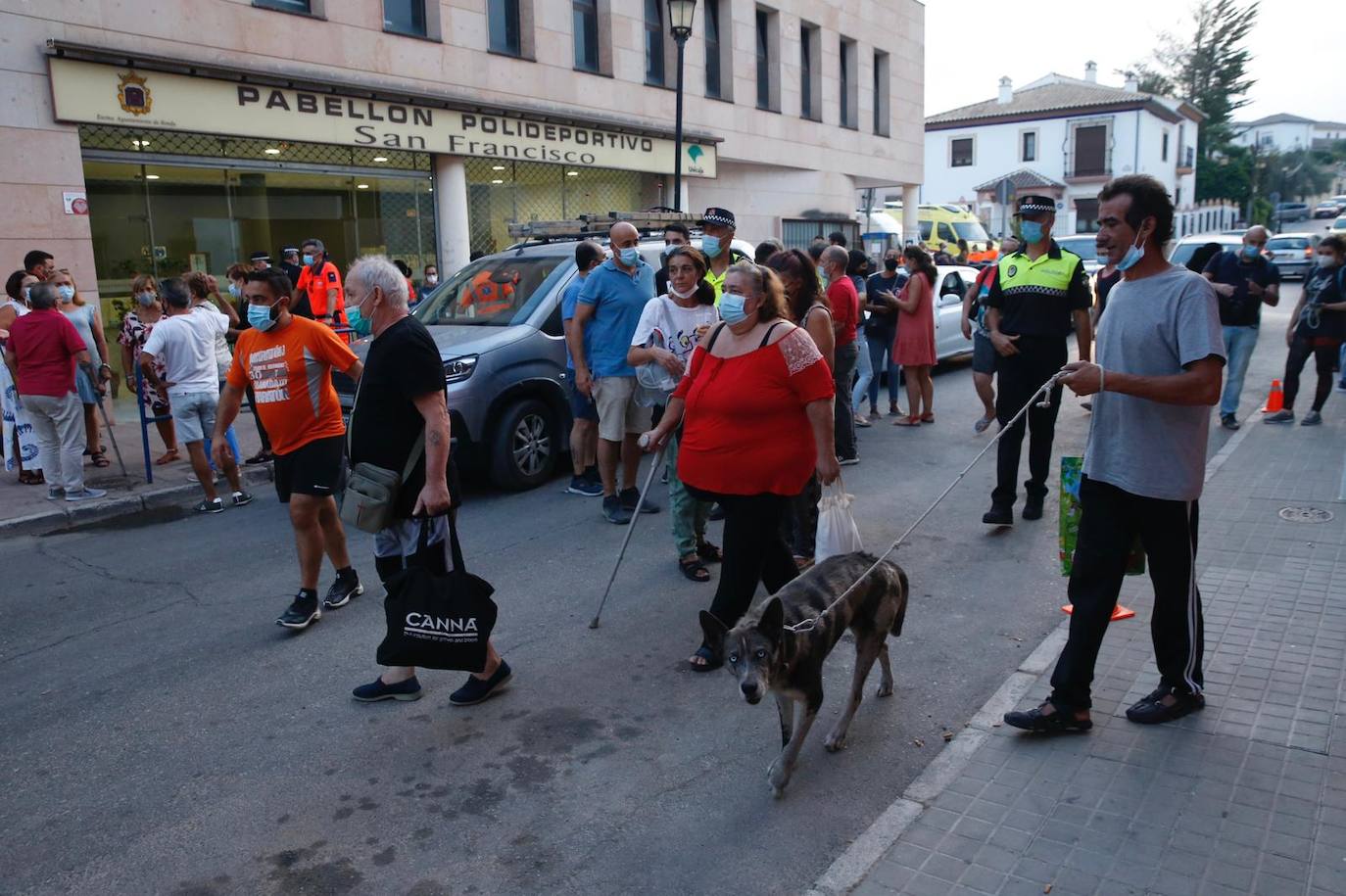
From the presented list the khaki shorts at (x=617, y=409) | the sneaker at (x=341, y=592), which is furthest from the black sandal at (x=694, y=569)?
the sneaker at (x=341, y=592)

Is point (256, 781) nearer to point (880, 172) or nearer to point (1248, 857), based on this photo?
point (1248, 857)

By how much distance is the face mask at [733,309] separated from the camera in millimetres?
4430

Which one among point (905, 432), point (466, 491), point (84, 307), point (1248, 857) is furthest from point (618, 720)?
A: point (84, 307)

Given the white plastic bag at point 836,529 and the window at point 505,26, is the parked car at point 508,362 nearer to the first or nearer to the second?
the white plastic bag at point 836,529

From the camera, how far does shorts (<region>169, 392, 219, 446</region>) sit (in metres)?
8.52

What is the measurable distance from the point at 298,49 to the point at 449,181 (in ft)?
10.4

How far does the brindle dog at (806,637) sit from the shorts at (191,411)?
6.38m

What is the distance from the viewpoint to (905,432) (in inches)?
431

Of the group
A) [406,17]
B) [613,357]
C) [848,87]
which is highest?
[848,87]

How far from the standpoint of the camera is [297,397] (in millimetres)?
5422

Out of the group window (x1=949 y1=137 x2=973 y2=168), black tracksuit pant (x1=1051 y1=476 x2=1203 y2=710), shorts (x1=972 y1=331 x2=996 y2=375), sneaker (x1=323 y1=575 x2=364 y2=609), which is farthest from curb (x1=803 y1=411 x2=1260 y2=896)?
window (x1=949 y1=137 x2=973 y2=168)

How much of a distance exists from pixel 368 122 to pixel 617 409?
984 cm

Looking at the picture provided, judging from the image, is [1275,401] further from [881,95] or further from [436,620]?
[881,95]

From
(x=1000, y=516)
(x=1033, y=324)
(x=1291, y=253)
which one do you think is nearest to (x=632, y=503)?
(x=1000, y=516)
